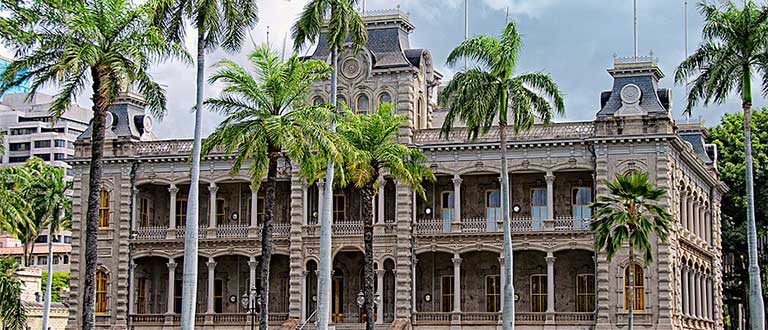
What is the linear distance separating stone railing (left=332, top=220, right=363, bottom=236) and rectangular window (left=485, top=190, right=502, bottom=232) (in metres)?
6.15

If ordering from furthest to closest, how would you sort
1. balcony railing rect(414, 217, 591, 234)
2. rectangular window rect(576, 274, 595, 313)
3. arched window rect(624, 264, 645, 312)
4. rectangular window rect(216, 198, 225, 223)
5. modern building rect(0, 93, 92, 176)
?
modern building rect(0, 93, 92, 176), rectangular window rect(216, 198, 225, 223), rectangular window rect(576, 274, 595, 313), balcony railing rect(414, 217, 591, 234), arched window rect(624, 264, 645, 312)

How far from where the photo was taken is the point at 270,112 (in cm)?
4144

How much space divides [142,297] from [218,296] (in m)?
Answer: 4.09

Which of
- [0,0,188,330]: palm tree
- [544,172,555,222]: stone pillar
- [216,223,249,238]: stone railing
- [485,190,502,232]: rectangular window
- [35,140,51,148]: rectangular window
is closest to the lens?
[0,0,188,330]: palm tree

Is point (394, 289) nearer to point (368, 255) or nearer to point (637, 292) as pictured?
point (637, 292)

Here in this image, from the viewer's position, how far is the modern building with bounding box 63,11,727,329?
180 feet

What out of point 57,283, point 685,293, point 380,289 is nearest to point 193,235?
point 380,289

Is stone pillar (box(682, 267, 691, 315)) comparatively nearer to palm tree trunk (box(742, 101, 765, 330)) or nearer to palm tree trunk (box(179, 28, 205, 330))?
palm tree trunk (box(742, 101, 765, 330))

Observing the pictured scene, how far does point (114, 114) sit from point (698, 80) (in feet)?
107

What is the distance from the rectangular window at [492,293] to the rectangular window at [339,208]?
7863mm

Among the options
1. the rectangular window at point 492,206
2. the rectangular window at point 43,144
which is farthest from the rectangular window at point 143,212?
the rectangular window at point 43,144

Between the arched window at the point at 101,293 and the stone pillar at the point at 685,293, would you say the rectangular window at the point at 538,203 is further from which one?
the arched window at the point at 101,293

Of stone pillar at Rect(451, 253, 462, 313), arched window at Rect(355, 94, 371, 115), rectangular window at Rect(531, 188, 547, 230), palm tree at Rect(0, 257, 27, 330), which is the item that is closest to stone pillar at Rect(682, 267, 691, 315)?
rectangular window at Rect(531, 188, 547, 230)

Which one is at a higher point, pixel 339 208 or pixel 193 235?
pixel 339 208
